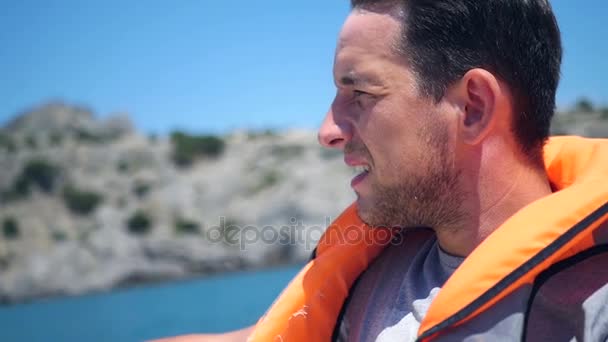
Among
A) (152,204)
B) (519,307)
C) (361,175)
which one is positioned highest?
(152,204)

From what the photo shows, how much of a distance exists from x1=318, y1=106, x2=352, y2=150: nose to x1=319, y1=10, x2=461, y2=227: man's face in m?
0.01

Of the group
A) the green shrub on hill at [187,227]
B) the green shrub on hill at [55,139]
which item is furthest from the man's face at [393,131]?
the green shrub on hill at [55,139]

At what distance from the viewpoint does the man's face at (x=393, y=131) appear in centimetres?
119

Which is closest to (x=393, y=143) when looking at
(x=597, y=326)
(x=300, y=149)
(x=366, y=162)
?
(x=366, y=162)

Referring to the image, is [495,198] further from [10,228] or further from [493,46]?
[10,228]

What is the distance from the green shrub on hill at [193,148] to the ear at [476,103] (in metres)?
24.6

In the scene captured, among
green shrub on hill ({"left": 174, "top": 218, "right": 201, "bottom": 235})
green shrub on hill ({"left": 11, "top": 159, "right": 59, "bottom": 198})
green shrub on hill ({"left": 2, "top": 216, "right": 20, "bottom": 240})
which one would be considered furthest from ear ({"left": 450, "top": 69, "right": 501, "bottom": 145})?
green shrub on hill ({"left": 11, "top": 159, "right": 59, "bottom": 198})

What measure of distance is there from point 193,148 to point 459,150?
81.6 ft

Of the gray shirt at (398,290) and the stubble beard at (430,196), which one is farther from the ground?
A: the stubble beard at (430,196)

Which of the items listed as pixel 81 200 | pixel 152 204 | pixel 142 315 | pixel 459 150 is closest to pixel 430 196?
pixel 459 150

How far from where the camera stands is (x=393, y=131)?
1195 millimetres

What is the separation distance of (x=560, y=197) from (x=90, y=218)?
22906 millimetres

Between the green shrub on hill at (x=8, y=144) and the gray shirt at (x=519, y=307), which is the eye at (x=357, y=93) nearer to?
the gray shirt at (x=519, y=307)

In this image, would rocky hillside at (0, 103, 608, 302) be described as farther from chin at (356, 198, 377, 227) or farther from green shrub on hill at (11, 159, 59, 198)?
chin at (356, 198, 377, 227)
